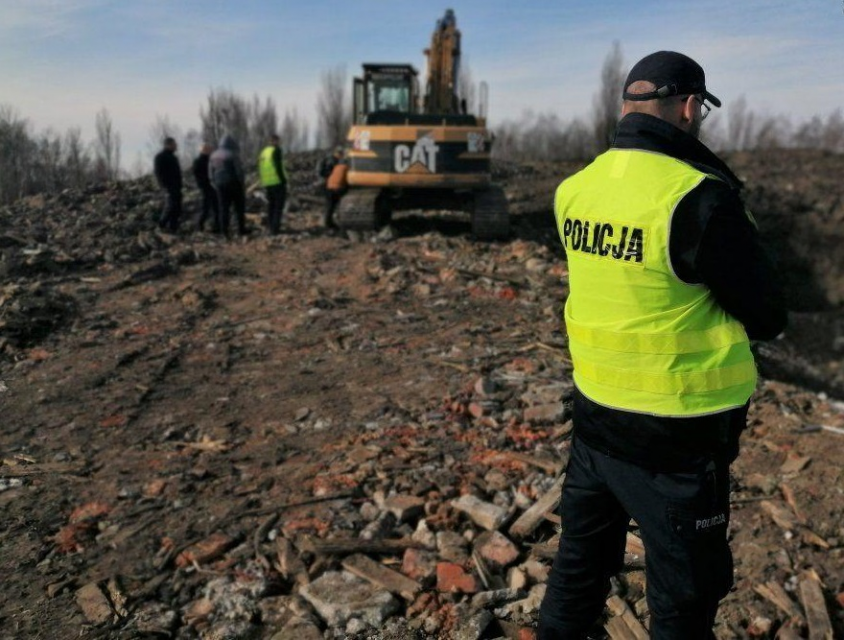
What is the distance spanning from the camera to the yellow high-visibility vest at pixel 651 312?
1.88 meters

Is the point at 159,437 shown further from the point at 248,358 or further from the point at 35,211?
the point at 35,211

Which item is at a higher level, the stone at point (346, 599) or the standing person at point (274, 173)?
the standing person at point (274, 173)

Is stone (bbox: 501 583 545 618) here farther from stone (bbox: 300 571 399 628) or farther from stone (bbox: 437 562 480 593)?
stone (bbox: 300 571 399 628)

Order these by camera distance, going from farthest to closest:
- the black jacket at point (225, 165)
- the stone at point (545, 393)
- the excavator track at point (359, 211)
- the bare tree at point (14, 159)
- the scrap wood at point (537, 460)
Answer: the bare tree at point (14, 159) → the excavator track at point (359, 211) → the black jacket at point (225, 165) → the stone at point (545, 393) → the scrap wood at point (537, 460)

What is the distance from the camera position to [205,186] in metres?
12.3

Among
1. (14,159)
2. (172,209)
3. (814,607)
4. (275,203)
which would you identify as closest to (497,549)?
(814,607)

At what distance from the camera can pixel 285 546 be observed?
348 centimetres

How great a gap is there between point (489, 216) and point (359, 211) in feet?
6.93

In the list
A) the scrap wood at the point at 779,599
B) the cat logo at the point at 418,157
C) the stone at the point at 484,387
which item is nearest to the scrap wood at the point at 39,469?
the stone at the point at 484,387

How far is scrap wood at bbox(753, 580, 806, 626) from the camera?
3000 mm

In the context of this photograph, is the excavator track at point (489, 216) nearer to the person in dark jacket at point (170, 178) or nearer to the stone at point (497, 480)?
the person in dark jacket at point (170, 178)

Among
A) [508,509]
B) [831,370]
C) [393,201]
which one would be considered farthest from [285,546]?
[831,370]

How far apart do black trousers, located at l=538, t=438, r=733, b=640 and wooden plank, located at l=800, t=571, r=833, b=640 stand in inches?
46.9

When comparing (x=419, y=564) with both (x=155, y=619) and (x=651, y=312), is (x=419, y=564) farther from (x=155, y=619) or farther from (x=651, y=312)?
(x=651, y=312)
